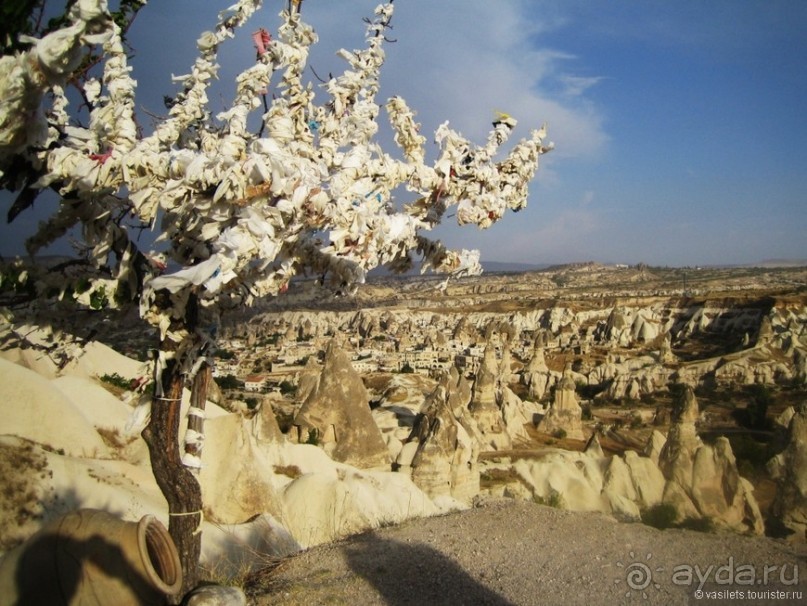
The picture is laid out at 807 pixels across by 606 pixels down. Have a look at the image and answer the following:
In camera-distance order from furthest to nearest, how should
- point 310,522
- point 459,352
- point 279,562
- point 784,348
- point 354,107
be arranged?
1. point 459,352
2. point 784,348
3. point 310,522
4. point 279,562
5. point 354,107

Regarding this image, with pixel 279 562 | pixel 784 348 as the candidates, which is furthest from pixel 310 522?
pixel 784 348

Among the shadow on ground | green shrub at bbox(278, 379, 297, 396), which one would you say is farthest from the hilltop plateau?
green shrub at bbox(278, 379, 297, 396)

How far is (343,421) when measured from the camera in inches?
673

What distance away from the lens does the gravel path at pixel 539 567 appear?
5.54 meters

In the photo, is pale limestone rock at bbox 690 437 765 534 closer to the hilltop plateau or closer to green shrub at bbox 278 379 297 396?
the hilltop plateau

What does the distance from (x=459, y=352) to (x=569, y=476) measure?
45.0 metres

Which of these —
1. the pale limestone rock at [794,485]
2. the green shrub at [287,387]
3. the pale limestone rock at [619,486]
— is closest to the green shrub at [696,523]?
the pale limestone rock at [794,485]

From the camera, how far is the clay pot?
11.8 feet

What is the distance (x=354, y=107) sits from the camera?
4.21 m

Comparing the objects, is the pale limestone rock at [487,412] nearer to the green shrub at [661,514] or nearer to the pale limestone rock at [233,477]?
the green shrub at [661,514]

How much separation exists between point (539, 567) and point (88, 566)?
449cm

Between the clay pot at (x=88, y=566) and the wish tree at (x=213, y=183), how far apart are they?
35 cm

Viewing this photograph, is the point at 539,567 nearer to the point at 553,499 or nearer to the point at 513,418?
the point at 553,499

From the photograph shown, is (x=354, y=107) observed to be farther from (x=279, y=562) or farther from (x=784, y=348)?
(x=784, y=348)
